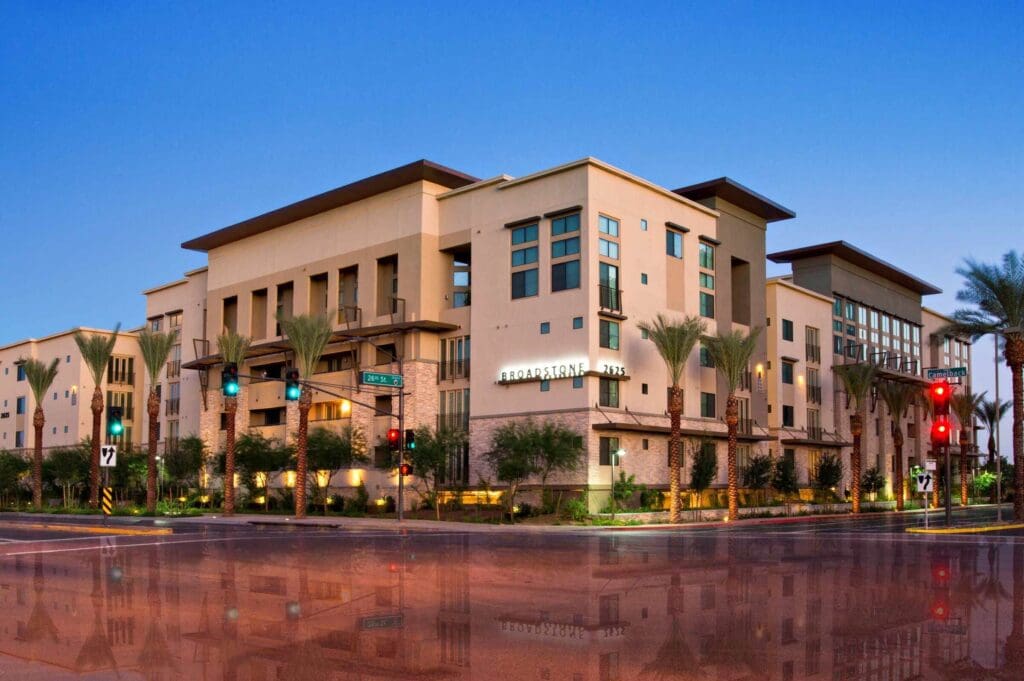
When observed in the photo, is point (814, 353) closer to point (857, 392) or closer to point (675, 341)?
point (857, 392)

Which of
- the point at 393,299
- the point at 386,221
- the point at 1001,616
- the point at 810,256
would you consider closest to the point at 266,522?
the point at 393,299

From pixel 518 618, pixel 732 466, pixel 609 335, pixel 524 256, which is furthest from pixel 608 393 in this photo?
pixel 518 618

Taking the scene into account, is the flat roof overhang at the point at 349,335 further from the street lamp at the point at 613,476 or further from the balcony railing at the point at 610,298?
the street lamp at the point at 613,476

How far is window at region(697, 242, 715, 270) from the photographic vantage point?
6481cm

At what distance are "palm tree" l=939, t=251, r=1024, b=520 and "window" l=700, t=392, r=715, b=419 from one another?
53.9 ft

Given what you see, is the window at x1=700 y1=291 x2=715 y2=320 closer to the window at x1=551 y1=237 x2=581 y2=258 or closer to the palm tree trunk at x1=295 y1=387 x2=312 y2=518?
the window at x1=551 y1=237 x2=581 y2=258

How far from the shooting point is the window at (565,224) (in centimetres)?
5619

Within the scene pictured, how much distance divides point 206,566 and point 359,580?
17.3 feet

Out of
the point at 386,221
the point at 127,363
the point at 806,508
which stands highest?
the point at 386,221

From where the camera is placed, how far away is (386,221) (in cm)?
6531

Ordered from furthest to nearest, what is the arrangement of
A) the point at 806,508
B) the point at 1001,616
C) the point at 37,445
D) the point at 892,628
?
the point at 37,445
the point at 806,508
the point at 1001,616
the point at 892,628

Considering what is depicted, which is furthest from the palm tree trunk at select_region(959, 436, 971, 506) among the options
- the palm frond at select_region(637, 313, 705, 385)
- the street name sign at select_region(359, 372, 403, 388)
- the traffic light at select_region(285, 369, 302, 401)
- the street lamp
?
the traffic light at select_region(285, 369, 302, 401)

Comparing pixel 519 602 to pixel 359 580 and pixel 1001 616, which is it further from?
pixel 1001 616

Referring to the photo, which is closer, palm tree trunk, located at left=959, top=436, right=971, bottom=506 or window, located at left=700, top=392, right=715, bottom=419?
window, located at left=700, top=392, right=715, bottom=419
